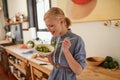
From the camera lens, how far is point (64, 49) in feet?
3.67

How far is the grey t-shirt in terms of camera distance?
3.88ft

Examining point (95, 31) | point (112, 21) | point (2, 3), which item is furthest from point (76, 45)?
point (2, 3)

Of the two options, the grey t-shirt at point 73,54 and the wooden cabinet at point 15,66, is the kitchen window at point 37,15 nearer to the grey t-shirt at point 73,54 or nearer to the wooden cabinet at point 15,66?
the wooden cabinet at point 15,66

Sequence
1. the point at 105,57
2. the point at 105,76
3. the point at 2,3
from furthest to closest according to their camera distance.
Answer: the point at 2,3 → the point at 105,57 → the point at 105,76

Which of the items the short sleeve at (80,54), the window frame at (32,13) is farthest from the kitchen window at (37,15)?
the short sleeve at (80,54)

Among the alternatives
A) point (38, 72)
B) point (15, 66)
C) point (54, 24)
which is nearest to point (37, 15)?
point (15, 66)

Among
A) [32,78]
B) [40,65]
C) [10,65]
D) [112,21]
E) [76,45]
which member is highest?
[112,21]

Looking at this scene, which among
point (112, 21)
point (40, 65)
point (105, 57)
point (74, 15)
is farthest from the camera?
point (74, 15)

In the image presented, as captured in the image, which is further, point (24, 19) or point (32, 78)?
point (24, 19)

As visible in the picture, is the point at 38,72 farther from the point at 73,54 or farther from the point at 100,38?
the point at 73,54

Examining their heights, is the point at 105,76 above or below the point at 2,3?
below

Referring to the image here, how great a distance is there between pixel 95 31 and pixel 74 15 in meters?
0.41

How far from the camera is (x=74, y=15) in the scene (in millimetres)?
2232

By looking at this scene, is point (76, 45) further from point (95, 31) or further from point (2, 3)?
point (2, 3)
